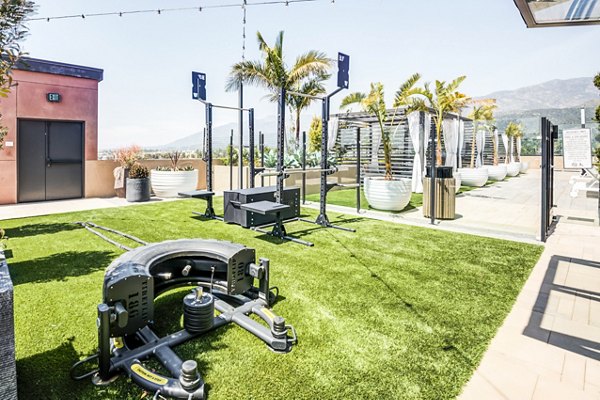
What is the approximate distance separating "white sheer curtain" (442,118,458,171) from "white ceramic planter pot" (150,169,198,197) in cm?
904

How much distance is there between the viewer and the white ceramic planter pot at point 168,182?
1019cm

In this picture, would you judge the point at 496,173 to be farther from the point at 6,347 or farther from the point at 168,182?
the point at 6,347

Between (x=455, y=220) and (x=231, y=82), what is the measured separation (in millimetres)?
10880

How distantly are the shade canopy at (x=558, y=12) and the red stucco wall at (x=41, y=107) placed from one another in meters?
9.50

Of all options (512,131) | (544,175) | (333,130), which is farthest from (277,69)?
(512,131)

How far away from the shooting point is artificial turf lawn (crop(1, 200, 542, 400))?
6.43ft

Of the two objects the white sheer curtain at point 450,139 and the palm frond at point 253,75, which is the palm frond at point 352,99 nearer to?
the white sheer curtain at point 450,139

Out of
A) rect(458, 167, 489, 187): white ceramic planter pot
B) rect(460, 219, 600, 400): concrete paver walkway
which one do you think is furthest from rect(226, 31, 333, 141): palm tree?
rect(460, 219, 600, 400): concrete paver walkway

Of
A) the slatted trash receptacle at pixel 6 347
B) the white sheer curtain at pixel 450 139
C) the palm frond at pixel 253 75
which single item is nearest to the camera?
the slatted trash receptacle at pixel 6 347

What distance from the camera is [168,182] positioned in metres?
10.2

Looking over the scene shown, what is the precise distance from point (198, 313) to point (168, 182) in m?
8.49

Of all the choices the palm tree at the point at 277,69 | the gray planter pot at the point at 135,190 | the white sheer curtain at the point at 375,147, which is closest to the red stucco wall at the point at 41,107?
the gray planter pot at the point at 135,190

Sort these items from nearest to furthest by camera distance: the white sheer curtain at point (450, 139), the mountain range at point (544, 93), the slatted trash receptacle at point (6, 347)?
the slatted trash receptacle at point (6, 347), the white sheer curtain at point (450, 139), the mountain range at point (544, 93)

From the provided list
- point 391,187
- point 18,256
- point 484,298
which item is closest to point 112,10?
point 18,256
